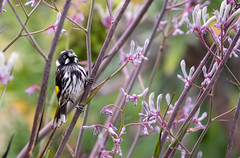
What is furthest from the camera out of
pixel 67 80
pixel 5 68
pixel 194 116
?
pixel 67 80

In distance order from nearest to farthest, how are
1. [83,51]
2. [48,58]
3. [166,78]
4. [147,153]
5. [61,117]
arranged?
[48,58], [61,117], [83,51], [147,153], [166,78]

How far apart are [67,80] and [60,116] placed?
193 mm

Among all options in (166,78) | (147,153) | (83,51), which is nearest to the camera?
(83,51)

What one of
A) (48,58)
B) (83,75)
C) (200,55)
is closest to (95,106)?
(200,55)

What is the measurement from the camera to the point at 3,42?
2.23 metres

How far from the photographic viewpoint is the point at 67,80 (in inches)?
48.4

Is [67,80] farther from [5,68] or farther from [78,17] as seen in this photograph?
[5,68]

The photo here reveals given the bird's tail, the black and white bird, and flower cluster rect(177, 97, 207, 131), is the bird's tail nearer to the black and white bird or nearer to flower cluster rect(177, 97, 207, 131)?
the black and white bird

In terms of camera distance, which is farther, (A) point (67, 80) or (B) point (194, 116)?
(A) point (67, 80)

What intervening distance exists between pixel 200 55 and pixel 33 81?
3.52ft

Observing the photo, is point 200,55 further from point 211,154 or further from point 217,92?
point 211,154

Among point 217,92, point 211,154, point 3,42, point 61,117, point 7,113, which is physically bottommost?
point 211,154

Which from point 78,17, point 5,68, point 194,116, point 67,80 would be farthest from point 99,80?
point 5,68

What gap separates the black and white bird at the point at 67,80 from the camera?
3.75 feet
